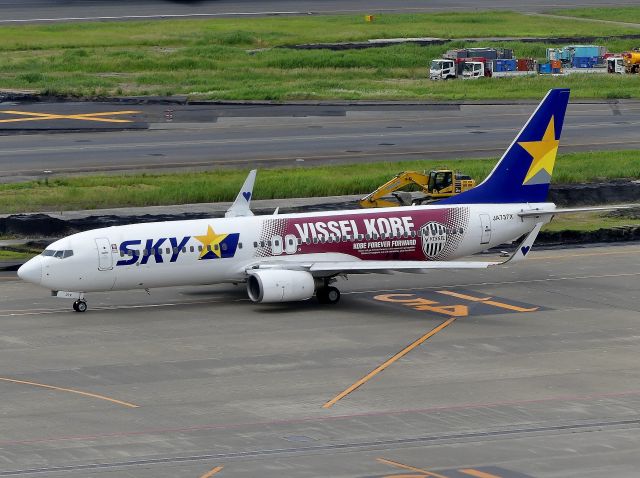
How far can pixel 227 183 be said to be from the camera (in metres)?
82.5

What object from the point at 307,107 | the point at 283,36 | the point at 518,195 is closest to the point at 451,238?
the point at 518,195

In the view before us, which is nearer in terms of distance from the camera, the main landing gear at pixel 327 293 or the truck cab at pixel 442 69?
the main landing gear at pixel 327 293

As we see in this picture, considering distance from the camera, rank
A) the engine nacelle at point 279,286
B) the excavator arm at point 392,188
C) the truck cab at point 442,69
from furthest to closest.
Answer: the truck cab at point 442,69
the excavator arm at point 392,188
the engine nacelle at point 279,286

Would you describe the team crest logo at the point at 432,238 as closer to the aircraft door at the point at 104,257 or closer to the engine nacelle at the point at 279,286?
the engine nacelle at the point at 279,286

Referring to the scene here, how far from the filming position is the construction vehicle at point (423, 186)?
258 feet

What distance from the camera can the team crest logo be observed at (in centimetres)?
6119

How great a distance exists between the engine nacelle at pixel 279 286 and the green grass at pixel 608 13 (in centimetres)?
13084

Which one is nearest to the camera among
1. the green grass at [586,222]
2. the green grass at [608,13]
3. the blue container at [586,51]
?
the green grass at [586,222]

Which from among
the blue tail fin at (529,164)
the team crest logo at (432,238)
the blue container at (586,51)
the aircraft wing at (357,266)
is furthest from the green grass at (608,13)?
the aircraft wing at (357,266)

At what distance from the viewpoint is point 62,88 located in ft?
393

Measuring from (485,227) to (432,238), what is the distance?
8.94 feet

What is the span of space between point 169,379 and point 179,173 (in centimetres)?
4197

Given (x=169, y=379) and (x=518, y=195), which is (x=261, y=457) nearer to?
(x=169, y=379)

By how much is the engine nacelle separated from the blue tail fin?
946 cm
